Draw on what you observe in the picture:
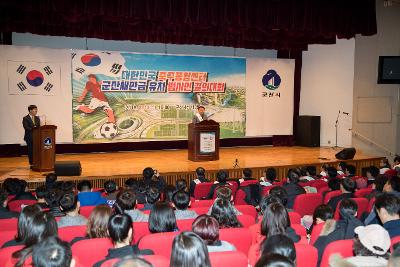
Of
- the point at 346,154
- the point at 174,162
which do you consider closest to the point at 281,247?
the point at 174,162

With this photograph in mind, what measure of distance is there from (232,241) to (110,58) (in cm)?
846

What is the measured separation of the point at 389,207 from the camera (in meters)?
3.50

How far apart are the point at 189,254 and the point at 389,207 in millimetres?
2101

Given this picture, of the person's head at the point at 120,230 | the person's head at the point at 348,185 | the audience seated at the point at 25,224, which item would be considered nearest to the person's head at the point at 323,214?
the person's head at the point at 348,185

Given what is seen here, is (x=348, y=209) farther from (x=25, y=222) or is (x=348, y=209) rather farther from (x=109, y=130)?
(x=109, y=130)

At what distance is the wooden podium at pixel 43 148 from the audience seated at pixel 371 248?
6612 millimetres

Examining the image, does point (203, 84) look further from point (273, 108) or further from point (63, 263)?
point (63, 263)

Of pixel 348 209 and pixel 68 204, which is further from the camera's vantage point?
pixel 68 204

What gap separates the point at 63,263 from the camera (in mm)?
2018

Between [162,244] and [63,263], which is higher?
[63,263]

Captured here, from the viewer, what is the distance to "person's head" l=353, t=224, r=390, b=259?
93.1 inches

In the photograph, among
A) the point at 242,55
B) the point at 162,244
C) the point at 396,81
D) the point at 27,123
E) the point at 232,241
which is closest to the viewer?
the point at 162,244

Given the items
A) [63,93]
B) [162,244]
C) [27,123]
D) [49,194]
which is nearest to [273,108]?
[63,93]

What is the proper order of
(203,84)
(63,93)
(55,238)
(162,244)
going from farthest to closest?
(203,84) → (63,93) → (162,244) → (55,238)
